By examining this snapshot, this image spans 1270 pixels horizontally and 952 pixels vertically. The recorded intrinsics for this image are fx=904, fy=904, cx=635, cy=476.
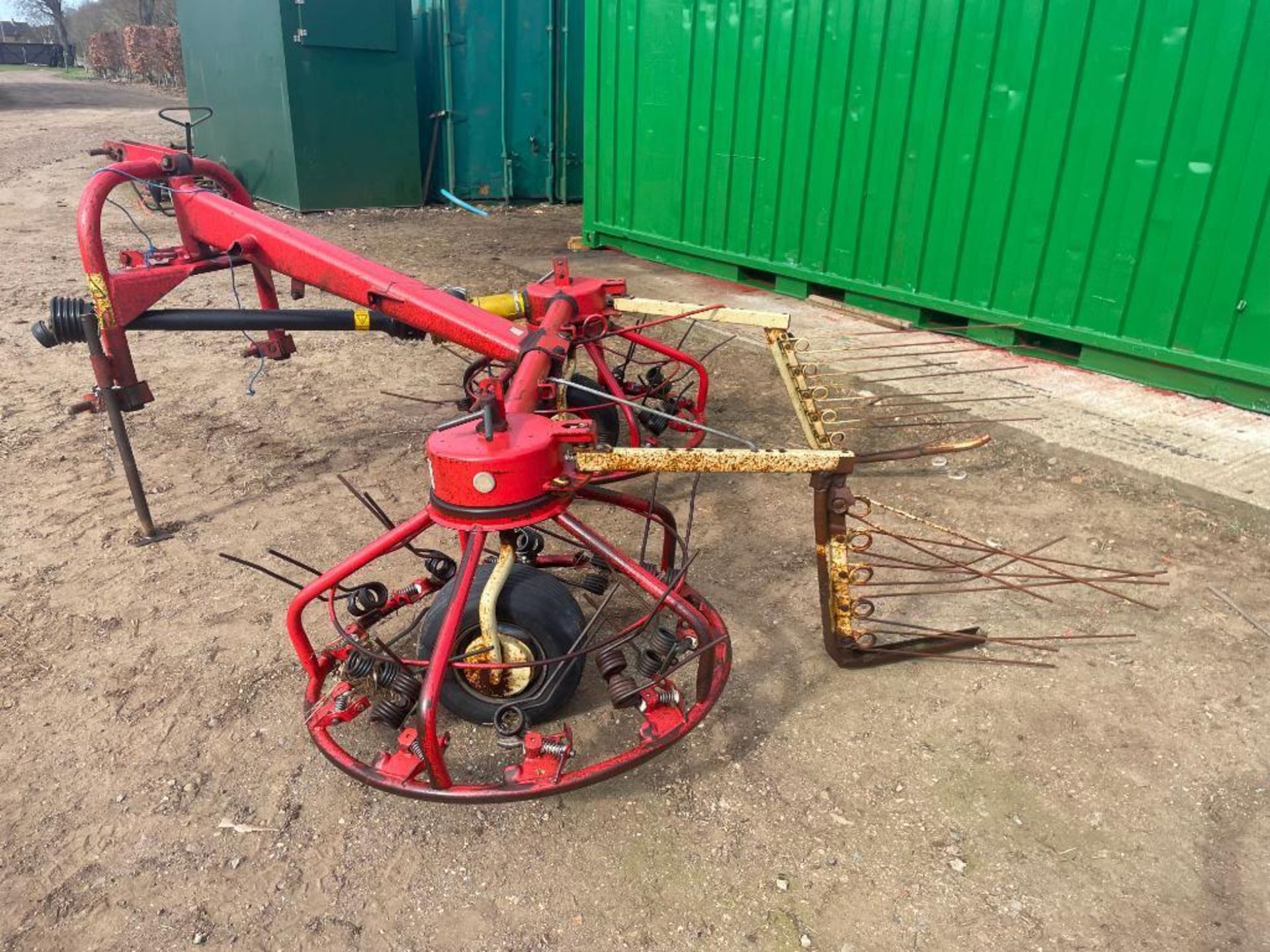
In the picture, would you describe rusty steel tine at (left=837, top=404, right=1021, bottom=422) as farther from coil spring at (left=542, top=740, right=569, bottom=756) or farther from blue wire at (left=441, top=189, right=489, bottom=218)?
blue wire at (left=441, top=189, right=489, bottom=218)

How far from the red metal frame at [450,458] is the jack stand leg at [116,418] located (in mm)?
21

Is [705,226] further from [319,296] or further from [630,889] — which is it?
[630,889]

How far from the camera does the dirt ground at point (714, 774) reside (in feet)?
6.61

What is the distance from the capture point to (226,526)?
144 inches

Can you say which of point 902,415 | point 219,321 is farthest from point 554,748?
point 902,415

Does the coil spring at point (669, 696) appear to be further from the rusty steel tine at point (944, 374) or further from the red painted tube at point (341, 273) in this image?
the rusty steel tine at point (944, 374)

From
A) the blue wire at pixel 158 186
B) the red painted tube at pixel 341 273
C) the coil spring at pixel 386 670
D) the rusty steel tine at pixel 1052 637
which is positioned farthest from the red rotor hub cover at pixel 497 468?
the blue wire at pixel 158 186

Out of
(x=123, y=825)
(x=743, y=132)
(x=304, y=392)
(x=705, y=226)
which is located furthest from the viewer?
(x=705, y=226)

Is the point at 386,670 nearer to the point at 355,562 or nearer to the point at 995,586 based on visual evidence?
the point at 355,562

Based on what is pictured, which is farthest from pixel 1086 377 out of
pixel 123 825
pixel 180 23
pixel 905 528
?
pixel 180 23

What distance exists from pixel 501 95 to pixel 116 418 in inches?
341

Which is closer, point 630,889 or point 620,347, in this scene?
point 630,889

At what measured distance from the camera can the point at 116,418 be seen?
10.8 ft

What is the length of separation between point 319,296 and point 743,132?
358 cm
